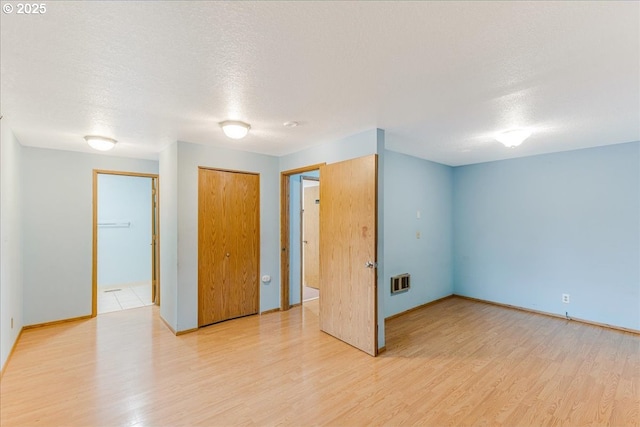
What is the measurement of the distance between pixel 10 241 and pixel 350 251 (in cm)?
348

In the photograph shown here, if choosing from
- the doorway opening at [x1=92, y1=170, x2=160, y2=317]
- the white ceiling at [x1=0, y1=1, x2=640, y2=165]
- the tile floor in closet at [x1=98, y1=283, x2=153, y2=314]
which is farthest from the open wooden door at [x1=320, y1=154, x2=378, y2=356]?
the doorway opening at [x1=92, y1=170, x2=160, y2=317]

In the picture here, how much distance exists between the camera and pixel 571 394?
2.31m

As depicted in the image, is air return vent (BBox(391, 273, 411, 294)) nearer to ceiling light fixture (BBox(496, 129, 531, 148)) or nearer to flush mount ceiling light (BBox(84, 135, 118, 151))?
ceiling light fixture (BBox(496, 129, 531, 148))

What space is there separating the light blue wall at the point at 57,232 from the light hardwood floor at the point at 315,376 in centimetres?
33

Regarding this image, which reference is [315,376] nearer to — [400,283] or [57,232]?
[400,283]

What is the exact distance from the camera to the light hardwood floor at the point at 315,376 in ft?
6.74

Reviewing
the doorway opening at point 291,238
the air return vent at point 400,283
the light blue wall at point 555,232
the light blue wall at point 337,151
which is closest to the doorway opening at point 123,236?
the doorway opening at point 291,238

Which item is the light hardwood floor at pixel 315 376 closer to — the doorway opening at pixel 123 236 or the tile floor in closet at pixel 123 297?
the tile floor in closet at pixel 123 297

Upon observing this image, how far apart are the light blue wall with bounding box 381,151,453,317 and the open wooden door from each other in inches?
37.5

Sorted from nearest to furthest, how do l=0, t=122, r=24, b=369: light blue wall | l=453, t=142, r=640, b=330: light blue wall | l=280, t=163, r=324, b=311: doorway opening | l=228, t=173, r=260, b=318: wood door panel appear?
l=0, t=122, r=24, b=369: light blue wall → l=453, t=142, r=640, b=330: light blue wall → l=228, t=173, r=260, b=318: wood door panel → l=280, t=163, r=324, b=311: doorway opening

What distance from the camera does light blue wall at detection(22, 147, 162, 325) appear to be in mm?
3660

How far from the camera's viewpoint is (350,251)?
3178mm

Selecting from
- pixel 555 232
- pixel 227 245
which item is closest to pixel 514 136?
pixel 555 232

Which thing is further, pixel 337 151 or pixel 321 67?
pixel 337 151
